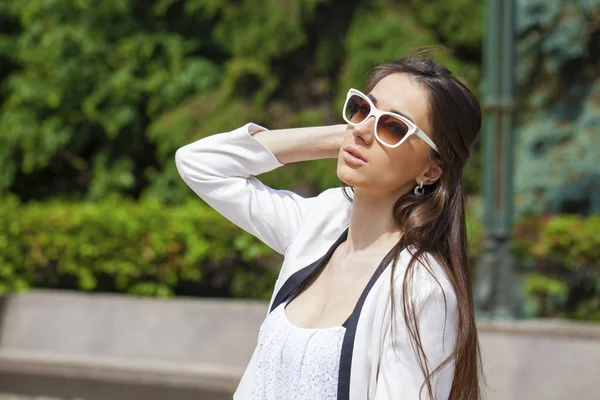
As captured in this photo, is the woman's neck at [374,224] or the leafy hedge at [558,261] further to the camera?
the leafy hedge at [558,261]

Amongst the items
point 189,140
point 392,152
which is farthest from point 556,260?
point 392,152

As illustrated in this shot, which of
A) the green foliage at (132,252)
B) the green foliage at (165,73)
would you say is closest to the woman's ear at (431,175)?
the green foliage at (132,252)

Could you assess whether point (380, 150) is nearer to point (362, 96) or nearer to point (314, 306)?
point (362, 96)

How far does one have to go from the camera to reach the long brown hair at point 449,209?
179 centimetres

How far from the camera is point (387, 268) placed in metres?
1.84

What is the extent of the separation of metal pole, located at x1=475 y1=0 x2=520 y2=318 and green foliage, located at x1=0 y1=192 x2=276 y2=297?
1763mm

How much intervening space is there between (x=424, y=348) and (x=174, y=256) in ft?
18.9

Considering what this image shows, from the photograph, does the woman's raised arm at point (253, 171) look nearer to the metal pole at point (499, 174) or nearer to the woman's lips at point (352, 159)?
the woman's lips at point (352, 159)

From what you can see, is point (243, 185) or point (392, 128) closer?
point (392, 128)

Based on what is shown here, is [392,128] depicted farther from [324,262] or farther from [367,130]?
[324,262]

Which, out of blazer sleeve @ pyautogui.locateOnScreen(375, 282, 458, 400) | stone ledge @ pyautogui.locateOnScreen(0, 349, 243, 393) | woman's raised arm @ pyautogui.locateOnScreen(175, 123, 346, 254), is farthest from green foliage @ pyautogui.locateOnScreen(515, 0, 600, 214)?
blazer sleeve @ pyautogui.locateOnScreen(375, 282, 458, 400)

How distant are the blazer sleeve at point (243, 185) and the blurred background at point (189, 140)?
3.59m

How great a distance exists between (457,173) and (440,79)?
7.7 inches

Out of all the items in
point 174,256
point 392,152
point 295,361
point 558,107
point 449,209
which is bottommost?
point 174,256
